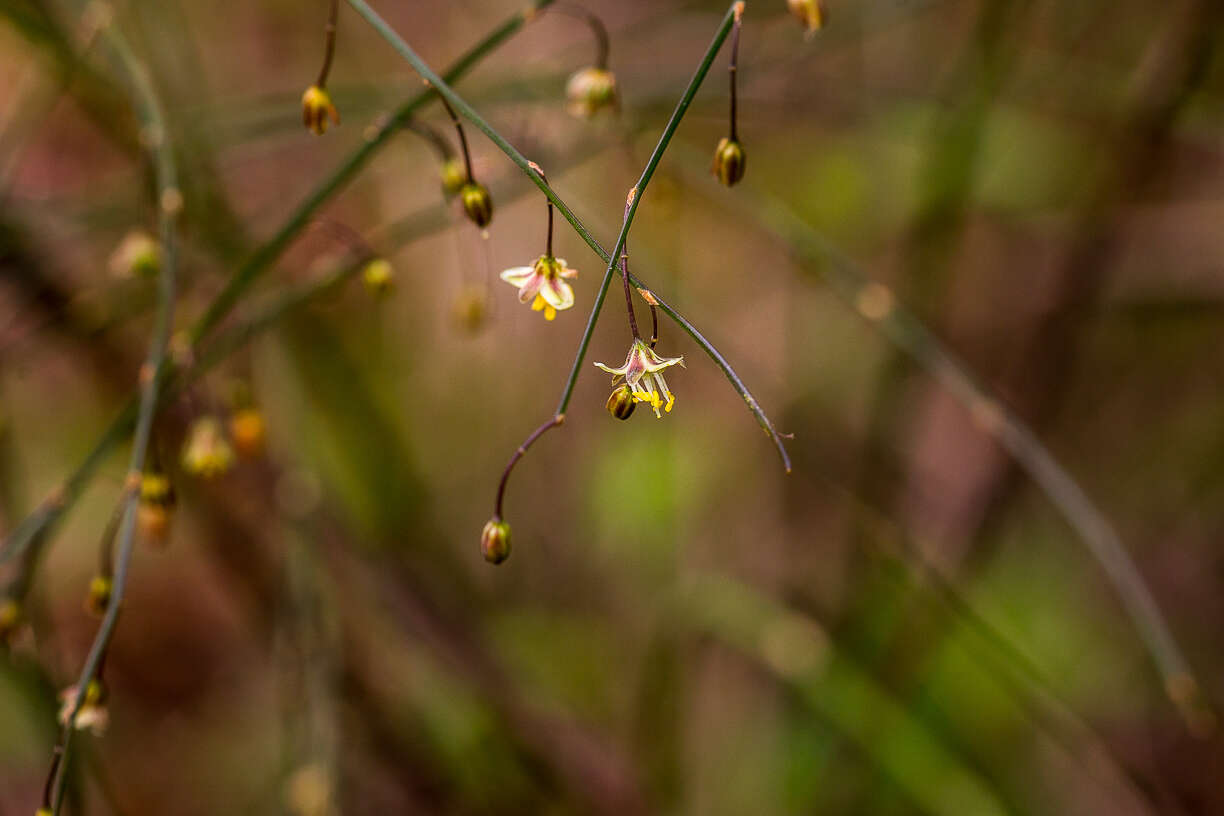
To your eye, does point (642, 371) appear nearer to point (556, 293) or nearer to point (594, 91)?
point (556, 293)

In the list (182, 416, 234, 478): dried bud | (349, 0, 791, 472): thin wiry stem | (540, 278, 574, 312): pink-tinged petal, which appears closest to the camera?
(349, 0, 791, 472): thin wiry stem

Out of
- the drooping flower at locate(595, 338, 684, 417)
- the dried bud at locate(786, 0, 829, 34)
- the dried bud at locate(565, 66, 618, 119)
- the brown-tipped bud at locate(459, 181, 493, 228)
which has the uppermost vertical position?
the dried bud at locate(565, 66, 618, 119)

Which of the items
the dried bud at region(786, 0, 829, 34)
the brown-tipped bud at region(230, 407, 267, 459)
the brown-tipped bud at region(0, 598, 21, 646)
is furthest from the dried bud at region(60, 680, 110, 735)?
the dried bud at region(786, 0, 829, 34)

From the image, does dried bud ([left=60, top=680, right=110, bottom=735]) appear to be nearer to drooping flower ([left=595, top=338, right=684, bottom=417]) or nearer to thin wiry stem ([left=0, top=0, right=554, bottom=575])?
thin wiry stem ([left=0, top=0, right=554, bottom=575])

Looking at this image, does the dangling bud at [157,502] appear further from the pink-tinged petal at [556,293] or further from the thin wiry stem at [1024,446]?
the thin wiry stem at [1024,446]

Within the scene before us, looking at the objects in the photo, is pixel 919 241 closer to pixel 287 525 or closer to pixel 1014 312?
pixel 1014 312

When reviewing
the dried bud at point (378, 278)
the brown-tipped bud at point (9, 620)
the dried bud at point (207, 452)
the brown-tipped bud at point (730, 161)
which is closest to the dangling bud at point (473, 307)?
the dried bud at point (378, 278)
